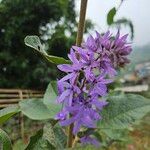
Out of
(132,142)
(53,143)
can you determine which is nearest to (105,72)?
(53,143)

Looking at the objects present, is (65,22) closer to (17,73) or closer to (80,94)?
(17,73)

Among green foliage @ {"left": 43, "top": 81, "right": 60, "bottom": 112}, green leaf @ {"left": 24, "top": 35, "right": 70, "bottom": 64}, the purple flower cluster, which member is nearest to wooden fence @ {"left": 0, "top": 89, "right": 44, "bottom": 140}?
green foliage @ {"left": 43, "top": 81, "right": 60, "bottom": 112}

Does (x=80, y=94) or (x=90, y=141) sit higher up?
(x=80, y=94)

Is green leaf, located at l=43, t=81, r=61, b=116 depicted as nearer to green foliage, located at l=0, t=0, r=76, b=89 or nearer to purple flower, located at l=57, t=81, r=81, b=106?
purple flower, located at l=57, t=81, r=81, b=106

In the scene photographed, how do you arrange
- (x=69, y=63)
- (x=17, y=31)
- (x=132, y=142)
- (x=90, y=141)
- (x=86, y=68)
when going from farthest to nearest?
(x=17, y=31) → (x=132, y=142) → (x=90, y=141) → (x=69, y=63) → (x=86, y=68)

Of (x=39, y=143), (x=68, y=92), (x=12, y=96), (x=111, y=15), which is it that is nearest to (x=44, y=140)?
(x=39, y=143)

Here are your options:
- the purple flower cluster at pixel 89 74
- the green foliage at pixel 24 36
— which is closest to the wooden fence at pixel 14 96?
the green foliage at pixel 24 36
